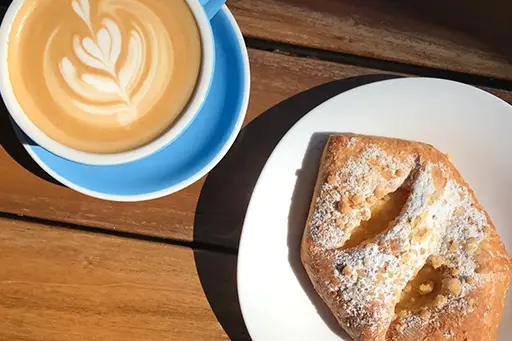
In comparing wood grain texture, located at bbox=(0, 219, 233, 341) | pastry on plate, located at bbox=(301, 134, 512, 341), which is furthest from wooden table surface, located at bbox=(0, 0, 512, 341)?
pastry on plate, located at bbox=(301, 134, 512, 341)

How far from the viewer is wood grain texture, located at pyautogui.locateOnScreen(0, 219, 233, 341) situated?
1.19m

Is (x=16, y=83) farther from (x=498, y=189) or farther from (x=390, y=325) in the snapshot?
(x=498, y=189)

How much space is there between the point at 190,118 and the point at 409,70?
436 mm

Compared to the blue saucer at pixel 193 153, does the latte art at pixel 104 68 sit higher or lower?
higher

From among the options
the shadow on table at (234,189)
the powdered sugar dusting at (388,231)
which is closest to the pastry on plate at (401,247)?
the powdered sugar dusting at (388,231)

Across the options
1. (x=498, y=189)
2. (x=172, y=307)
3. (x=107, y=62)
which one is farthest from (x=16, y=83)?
(x=498, y=189)

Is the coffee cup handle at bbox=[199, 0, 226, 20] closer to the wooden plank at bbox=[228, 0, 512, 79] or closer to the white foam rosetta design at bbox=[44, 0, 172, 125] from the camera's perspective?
the white foam rosetta design at bbox=[44, 0, 172, 125]

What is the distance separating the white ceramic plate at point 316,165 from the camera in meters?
1.12

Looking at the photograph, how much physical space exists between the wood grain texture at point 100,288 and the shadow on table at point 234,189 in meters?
Result: 0.02

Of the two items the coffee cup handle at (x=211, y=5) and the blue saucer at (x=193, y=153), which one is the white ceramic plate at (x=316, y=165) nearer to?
the blue saucer at (x=193, y=153)

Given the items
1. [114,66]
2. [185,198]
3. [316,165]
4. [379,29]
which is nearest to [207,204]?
[185,198]

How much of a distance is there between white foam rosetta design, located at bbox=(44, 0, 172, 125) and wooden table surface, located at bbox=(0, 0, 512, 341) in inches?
9.5

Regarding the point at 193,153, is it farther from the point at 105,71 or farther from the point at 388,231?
the point at 388,231

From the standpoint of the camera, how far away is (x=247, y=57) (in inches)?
44.0
